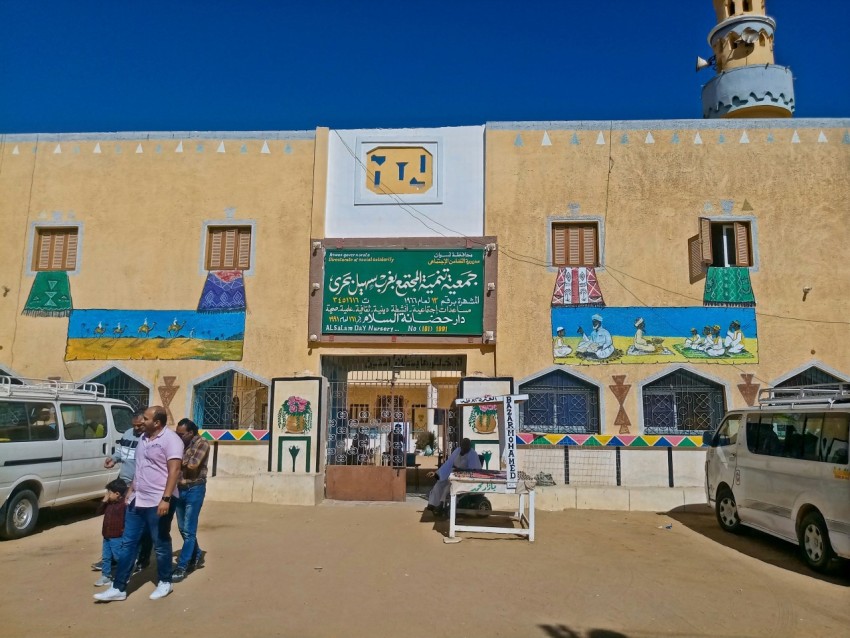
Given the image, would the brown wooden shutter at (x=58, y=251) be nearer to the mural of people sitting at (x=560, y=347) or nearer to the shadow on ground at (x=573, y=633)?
the mural of people sitting at (x=560, y=347)

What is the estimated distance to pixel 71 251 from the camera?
15039mm

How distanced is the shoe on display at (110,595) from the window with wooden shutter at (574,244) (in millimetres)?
10341

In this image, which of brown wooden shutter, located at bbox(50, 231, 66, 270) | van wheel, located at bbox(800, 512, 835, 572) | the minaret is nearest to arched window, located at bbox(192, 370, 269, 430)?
brown wooden shutter, located at bbox(50, 231, 66, 270)

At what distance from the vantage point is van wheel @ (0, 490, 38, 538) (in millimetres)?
Result: 8398

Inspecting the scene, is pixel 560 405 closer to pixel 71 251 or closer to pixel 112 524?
pixel 112 524

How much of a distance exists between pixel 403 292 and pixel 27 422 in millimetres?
7238

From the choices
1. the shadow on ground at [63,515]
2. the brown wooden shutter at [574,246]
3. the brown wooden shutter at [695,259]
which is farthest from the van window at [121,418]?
the brown wooden shutter at [695,259]

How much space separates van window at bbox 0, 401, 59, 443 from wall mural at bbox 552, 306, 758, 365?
869 cm

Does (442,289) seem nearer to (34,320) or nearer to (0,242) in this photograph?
(34,320)

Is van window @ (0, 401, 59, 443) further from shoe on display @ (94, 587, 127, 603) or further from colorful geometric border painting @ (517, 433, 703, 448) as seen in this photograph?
colorful geometric border painting @ (517, 433, 703, 448)

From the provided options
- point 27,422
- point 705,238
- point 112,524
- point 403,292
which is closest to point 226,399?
point 403,292

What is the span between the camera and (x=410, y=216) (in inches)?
577

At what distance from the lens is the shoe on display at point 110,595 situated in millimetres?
5887

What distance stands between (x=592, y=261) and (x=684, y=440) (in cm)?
386
